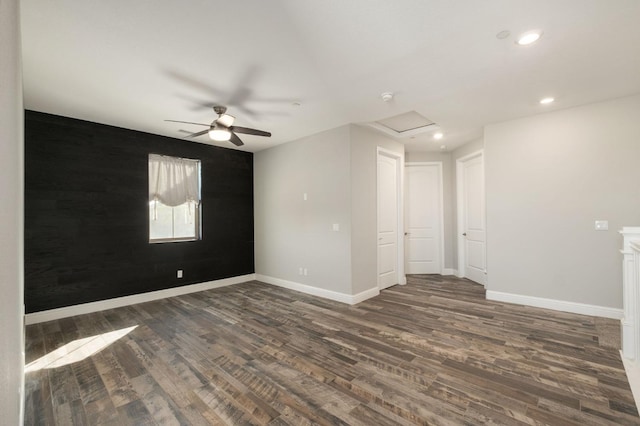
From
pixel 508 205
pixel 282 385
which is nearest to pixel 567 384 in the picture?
pixel 282 385

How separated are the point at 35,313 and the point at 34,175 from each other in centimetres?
184

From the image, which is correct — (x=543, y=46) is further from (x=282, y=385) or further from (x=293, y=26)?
(x=282, y=385)

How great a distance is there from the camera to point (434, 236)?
657 centimetres

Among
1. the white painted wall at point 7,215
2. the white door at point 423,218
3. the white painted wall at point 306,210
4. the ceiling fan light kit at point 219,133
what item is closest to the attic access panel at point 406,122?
the white painted wall at point 306,210

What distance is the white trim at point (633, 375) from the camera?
2153mm

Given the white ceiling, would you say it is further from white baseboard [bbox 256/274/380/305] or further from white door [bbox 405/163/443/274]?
white baseboard [bbox 256/274/380/305]

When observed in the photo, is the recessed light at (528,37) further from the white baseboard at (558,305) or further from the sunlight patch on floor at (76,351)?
the sunlight patch on floor at (76,351)

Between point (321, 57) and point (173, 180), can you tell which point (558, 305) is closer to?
point (321, 57)

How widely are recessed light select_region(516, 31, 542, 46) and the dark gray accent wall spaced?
5.01 m

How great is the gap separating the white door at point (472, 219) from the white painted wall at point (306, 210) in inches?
113

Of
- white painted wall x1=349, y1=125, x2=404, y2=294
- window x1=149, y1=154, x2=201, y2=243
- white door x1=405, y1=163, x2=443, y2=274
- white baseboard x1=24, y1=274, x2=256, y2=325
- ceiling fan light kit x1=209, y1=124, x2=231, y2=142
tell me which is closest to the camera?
ceiling fan light kit x1=209, y1=124, x2=231, y2=142

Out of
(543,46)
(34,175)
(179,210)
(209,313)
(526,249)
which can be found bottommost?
(209,313)

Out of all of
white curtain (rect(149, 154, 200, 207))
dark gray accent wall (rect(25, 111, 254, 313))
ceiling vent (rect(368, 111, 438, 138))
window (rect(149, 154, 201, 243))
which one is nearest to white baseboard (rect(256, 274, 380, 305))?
dark gray accent wall (rect(25, 111, 254, 313))

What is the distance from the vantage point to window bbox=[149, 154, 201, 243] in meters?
4.98
